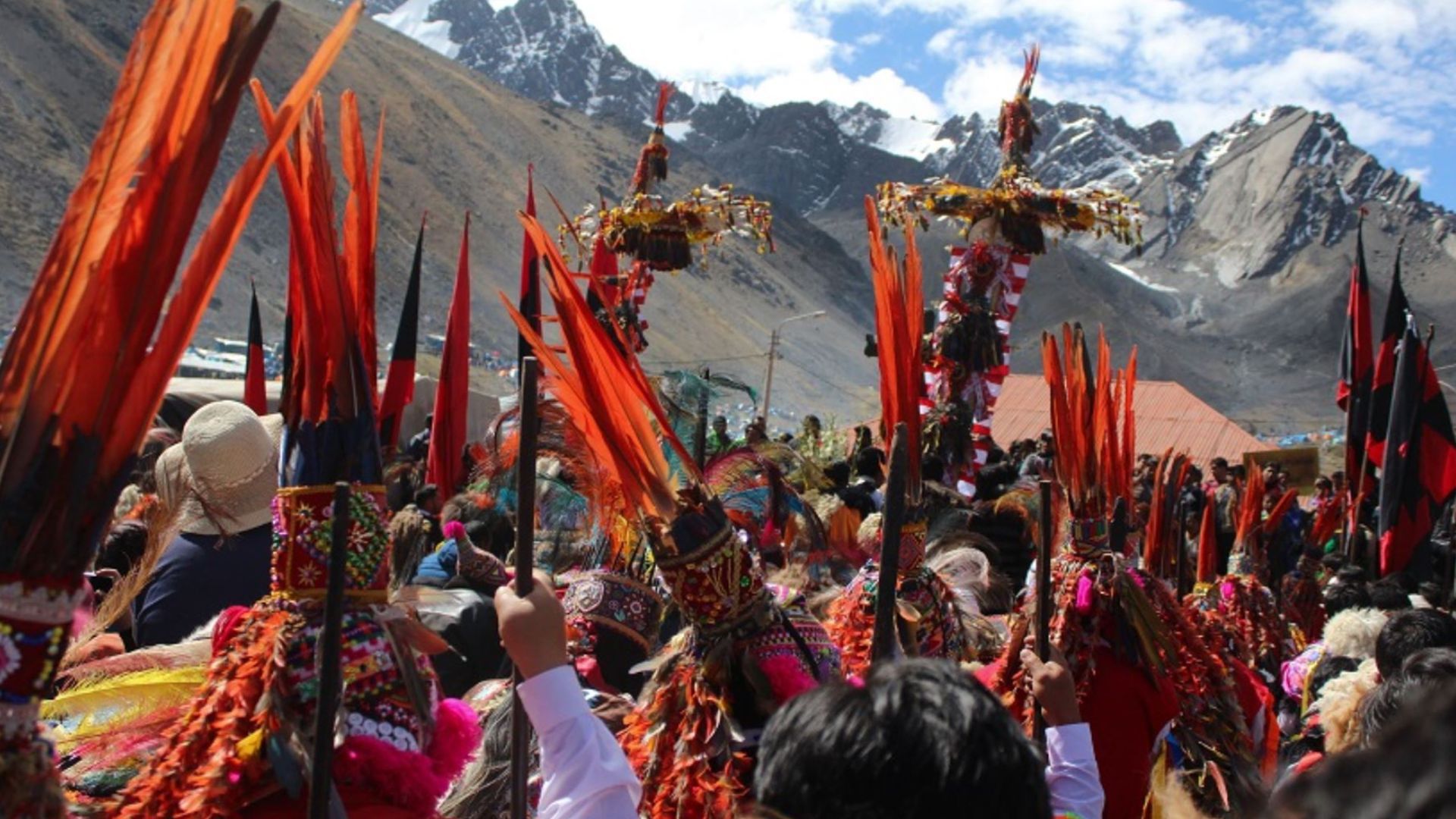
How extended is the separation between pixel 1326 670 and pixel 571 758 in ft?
13.6

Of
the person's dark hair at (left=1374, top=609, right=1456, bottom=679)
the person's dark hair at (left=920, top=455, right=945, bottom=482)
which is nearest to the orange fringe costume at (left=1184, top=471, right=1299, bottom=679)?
the person's dark hair at (left=920, top=455, right=945, bottom=482)

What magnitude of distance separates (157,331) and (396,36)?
9826 cm

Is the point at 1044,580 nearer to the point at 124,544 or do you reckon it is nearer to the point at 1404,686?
the point at 1404,686

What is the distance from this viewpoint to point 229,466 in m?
3.41

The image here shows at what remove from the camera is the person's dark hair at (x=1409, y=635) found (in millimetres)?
3998

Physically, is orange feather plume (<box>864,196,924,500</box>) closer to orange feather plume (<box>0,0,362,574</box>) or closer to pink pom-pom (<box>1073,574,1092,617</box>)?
pink pom-pom (<box>1073,574,1092,617</box>)

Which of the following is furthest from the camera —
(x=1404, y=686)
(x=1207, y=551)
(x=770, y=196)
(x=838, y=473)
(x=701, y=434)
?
(x=770, y=196)

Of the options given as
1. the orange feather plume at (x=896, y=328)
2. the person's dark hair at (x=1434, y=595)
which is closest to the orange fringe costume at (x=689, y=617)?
the orange feather plume at (x=896, y=328)

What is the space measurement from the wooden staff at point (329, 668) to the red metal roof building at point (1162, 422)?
2779cm

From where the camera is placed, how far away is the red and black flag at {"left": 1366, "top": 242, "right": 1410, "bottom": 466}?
9922 millimetres

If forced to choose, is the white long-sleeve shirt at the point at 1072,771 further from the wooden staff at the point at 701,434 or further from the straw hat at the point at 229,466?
the wooden staff at the point at 701,434

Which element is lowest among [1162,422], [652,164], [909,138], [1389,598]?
[1389,598]

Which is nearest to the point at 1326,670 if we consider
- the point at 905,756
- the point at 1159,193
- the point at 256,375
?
the point at 905,756

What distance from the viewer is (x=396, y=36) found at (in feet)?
309
